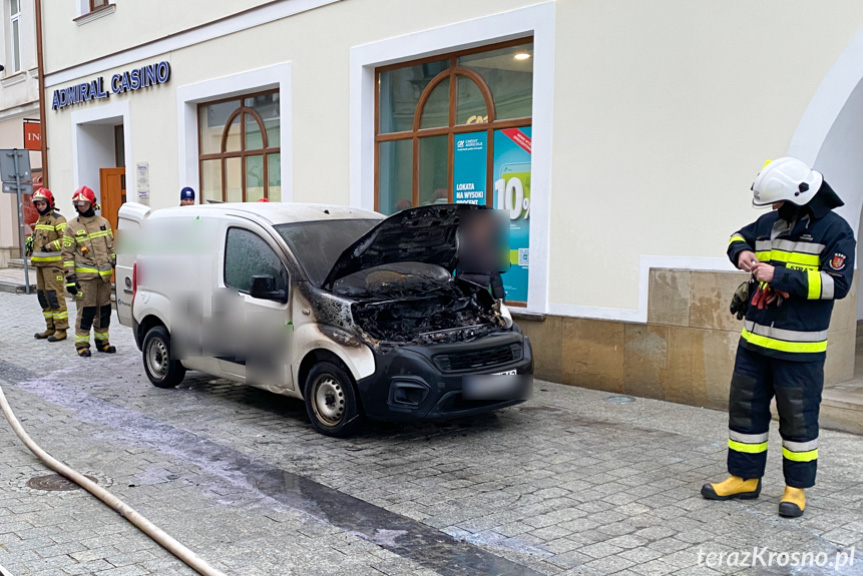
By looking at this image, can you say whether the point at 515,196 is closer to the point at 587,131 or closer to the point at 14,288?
the point at 587,131

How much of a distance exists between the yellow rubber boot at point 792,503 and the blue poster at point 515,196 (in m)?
4.58

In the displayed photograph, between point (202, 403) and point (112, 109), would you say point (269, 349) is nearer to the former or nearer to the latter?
point (202, 403)

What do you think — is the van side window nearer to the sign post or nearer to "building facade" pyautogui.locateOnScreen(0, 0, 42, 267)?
the sign post

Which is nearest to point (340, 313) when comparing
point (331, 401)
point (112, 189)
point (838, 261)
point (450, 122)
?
point (331, 401)

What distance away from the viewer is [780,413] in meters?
4.59

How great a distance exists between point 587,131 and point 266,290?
363 centimetres

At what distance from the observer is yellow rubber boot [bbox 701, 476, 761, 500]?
4789 millimetres

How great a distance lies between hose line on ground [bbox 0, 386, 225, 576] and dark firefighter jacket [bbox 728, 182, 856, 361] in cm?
318

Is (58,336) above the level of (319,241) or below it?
below

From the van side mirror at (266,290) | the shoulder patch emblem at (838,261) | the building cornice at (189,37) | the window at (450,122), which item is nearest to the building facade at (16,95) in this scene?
the building cornice at (189,37)

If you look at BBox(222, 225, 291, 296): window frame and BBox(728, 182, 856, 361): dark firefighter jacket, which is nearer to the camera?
BBox(728, 182, 856, 361): dark firefighter jacket

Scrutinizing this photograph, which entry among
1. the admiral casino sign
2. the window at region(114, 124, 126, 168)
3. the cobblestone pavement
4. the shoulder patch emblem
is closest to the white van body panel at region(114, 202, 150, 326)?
the cobblestone pavement

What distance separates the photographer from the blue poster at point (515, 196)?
8945 millimetres

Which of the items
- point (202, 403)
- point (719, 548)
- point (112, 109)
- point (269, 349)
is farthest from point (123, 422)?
point (112, 109)
